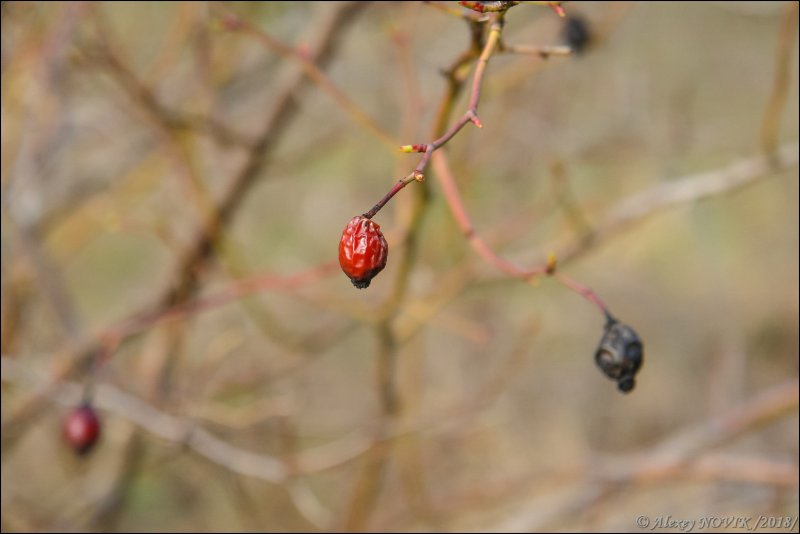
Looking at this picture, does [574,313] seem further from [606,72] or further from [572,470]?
[572,470]

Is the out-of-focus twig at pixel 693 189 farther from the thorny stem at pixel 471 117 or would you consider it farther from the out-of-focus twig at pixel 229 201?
the thorny stem at pixel 471 117

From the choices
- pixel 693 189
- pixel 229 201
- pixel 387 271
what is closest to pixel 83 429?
pixel 229 201

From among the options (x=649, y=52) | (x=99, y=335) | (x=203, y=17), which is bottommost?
(x=99, y=335)

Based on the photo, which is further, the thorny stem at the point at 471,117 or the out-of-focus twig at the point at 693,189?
the out-of-focus twig at the point at 693,189

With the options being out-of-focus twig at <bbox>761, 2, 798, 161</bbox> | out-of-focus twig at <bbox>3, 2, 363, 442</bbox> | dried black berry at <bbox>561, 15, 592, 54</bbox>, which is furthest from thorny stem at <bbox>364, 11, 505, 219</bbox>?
out-of-focus twig at <bbox>3, 2, 363, 442</bbox>

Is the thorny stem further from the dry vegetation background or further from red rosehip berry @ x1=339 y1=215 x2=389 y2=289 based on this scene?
the dry vegetation background

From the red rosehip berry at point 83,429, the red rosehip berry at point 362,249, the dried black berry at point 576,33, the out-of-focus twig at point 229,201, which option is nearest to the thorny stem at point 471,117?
the red rosehip berry at point 362,249

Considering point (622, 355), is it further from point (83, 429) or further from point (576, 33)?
point (83, 429)

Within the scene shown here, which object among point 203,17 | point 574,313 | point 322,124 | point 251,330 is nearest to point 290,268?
point 251,330
